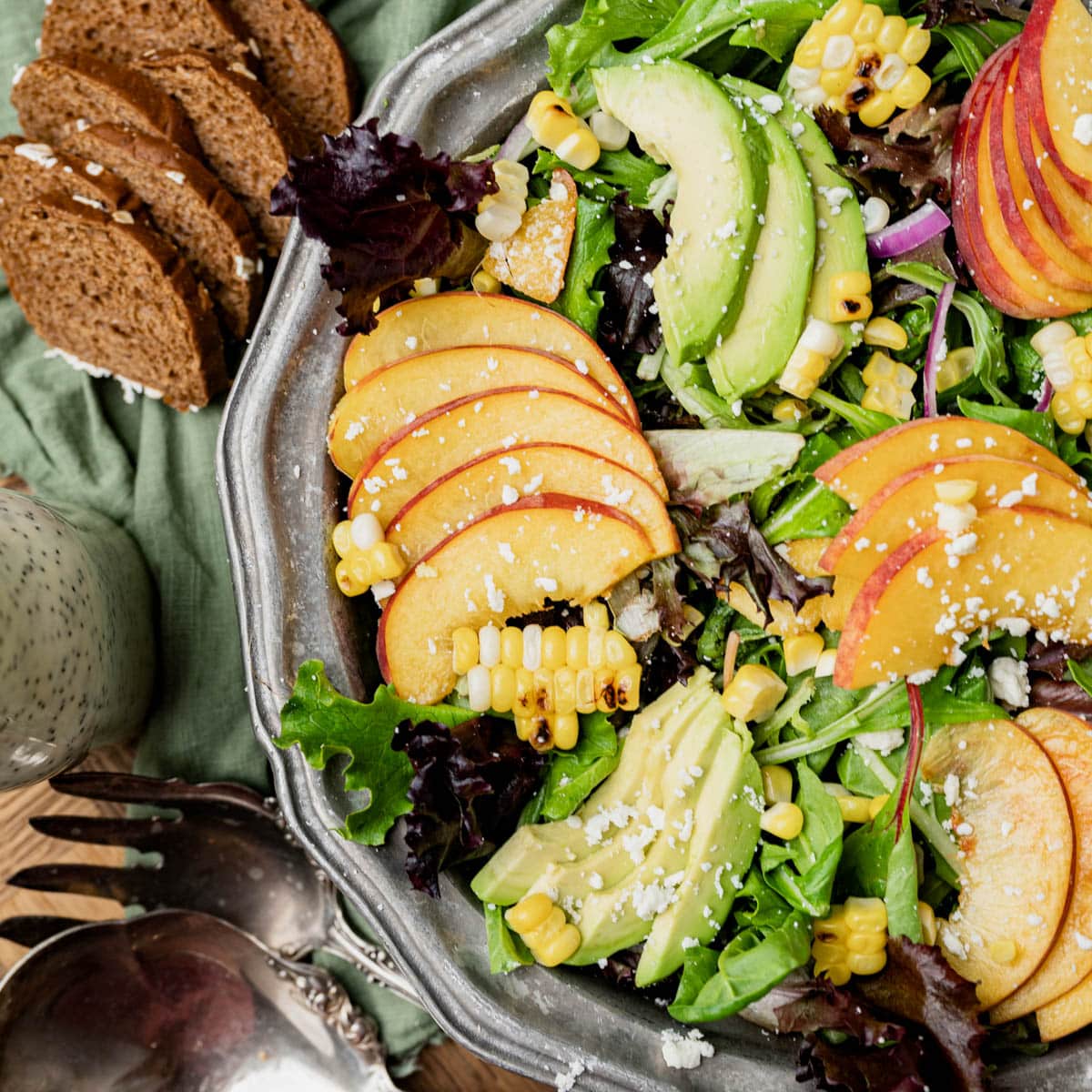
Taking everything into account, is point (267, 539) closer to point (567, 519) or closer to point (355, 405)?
point (355, 405)

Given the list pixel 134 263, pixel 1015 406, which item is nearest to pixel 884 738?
pixel 1015 406

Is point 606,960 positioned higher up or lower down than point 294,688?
lower down

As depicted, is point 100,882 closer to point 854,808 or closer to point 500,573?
point 500,573

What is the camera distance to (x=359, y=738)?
215cm

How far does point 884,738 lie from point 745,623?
1.25 ft

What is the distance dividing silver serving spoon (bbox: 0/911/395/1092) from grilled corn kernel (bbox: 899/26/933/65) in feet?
8.51

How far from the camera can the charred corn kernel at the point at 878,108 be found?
2.15 m

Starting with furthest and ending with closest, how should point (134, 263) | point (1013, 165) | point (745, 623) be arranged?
point (134, 263)
point (745, 623)
point (1013, 165)

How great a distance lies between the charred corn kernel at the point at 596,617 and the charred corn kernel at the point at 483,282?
0.73 m

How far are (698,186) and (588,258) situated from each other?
0.31 meters

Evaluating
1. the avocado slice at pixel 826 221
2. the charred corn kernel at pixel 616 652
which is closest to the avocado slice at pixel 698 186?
the avocado slice at pixel 826 221

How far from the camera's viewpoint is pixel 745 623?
230cm

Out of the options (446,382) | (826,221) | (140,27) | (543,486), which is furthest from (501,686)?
(140,27)

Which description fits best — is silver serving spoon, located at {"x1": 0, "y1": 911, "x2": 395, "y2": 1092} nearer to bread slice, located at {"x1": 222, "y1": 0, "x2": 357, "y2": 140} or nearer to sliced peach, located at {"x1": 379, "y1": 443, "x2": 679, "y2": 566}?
sliced peach, located at {"x1": 379, "y1": 443, "x2": 679, "y2": 566}
